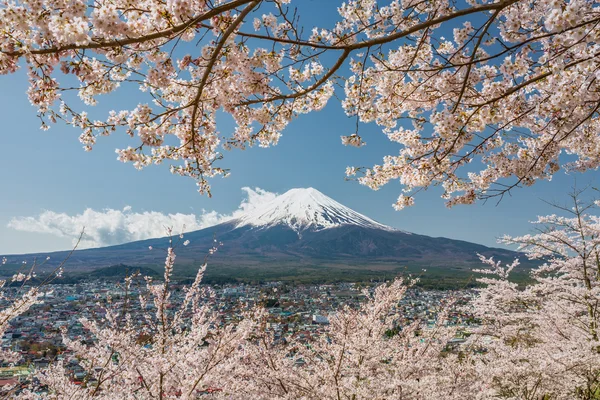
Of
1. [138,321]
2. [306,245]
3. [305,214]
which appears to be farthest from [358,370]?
[305,214]

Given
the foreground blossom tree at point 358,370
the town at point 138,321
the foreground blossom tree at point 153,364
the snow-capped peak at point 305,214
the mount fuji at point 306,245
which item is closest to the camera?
the foreground blossom tree at point 153,364

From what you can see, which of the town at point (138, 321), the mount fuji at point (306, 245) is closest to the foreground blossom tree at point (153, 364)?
the town at point (138, 321)

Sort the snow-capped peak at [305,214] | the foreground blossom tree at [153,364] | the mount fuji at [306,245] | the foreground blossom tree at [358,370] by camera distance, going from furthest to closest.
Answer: the snow-capped peak at [305,214] < the mount fuji at [306,245] < the foreground blossom tree at [358,370] < the foreground blossom tree at [153,364]

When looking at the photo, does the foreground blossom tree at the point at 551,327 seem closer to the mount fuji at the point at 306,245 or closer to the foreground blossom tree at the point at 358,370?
the foreground blossom tree at the point at 358,370

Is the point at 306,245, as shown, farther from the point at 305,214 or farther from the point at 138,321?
the point at 138,321

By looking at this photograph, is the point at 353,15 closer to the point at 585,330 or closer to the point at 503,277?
the point at 585,330

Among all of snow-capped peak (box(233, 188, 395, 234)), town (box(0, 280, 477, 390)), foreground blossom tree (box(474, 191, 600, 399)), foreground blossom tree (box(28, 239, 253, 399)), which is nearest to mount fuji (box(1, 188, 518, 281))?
snow-capped peak (box(233, 188, 395, 234))

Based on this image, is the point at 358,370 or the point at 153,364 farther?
the point at 358,370

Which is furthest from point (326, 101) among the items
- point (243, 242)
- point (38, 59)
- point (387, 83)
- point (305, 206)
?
point (305, 206)
